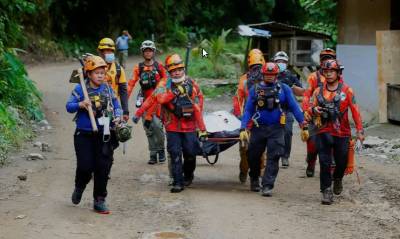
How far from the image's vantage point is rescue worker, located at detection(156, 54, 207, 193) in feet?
32.6

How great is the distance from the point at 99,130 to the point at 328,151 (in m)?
2.94

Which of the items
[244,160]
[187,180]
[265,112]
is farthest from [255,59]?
[187,180]

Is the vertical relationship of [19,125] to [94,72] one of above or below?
below

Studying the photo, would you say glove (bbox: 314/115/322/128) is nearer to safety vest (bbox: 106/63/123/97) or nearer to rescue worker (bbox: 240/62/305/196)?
rescue worker (bbox: 240/62/305/196)

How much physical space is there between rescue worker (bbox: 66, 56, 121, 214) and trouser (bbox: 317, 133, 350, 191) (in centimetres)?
264

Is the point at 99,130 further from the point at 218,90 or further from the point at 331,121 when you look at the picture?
the point at 218,90

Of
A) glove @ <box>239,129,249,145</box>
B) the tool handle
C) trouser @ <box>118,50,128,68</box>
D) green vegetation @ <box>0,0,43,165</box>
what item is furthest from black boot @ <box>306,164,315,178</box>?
trouser @ <box>118,50,128,68</box>

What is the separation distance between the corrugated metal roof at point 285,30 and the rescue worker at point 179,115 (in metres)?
12.5

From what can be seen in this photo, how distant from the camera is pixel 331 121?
9.38 m

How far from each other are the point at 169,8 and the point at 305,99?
118 feet

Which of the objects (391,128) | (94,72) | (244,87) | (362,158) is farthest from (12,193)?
(391,128)

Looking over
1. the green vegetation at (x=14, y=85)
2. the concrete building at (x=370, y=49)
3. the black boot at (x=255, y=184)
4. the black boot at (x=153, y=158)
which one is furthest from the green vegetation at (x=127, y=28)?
the black boot at (x=255, y=184)

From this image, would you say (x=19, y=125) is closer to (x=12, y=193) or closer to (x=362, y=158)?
(x=12, y=193)

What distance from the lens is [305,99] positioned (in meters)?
10.3
